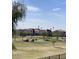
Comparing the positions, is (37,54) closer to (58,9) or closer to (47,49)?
(47,49)

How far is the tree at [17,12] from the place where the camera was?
1848 mm

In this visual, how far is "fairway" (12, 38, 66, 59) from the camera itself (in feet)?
6.01

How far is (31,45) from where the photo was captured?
1.85 m

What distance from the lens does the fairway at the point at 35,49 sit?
183cm

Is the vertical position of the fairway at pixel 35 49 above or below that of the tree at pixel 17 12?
below

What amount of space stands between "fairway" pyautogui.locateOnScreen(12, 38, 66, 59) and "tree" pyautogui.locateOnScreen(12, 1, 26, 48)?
0.50ft

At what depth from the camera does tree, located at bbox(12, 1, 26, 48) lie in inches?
72.7

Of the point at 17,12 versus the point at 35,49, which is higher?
the point at 17,12

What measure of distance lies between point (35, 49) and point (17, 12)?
41 cm

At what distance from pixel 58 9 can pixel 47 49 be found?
1.33ft

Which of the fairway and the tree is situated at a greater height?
the tree

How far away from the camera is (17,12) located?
187 centimetres

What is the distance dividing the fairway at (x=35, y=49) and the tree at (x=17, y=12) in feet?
0.50
